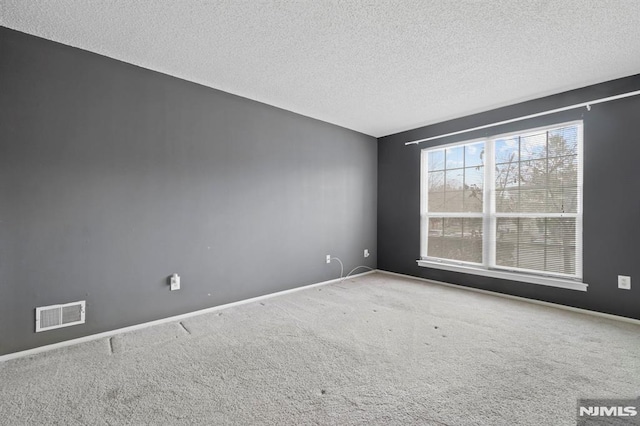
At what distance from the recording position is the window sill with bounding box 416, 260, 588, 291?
9.87 ft

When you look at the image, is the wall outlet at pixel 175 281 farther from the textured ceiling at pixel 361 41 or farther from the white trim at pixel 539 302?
the white trim at pixel 539 302

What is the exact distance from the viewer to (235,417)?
143 cm

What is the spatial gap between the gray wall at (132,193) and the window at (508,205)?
1.95m

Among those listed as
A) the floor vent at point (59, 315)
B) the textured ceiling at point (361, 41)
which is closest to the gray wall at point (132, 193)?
Result: the floor vent at point (59, 315)

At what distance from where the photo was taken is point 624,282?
2.74 meters

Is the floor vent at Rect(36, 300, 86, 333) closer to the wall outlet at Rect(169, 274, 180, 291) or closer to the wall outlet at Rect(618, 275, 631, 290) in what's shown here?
the wall outlet at Rect(169, 274, 180, 291)

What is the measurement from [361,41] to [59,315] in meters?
3.16

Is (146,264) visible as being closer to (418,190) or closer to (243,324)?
(243,324)

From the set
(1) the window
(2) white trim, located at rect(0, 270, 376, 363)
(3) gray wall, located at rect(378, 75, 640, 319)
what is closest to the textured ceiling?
(3) gray wall, located at rect(378, 75, 640, 319)

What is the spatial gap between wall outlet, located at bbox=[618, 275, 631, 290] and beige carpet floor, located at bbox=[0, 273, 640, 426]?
364mm

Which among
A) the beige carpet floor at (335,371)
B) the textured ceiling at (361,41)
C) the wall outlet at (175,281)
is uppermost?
the textured ceiling at (361,41)

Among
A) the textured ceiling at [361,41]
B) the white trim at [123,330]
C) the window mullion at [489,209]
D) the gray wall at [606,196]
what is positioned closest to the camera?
the textured ceiling at [361,41]

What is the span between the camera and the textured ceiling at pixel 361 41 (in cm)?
186

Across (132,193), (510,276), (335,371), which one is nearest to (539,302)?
(510,276)
